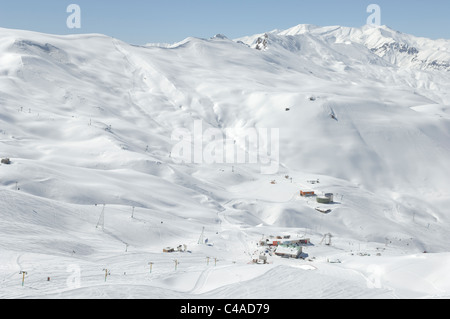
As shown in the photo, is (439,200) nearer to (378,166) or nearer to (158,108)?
(378,166)

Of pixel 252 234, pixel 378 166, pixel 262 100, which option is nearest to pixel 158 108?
pixel 262 100

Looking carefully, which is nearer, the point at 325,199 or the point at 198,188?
the point at 325,199

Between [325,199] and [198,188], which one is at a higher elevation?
Result: [198,188]

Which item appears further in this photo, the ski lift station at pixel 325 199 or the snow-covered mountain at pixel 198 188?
the ski lift station at pixel 325 199

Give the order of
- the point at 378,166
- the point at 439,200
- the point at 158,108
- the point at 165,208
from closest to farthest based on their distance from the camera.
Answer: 1. the point at 165,208
2. the point at 439,200
3. the point at 378,166
4. the point at 158,108

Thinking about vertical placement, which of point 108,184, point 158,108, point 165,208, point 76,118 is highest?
point 158,108

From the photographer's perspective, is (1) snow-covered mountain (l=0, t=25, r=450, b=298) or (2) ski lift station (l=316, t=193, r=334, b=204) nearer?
(1) snow-covered mountain (l=0, t=25, r=450, b=298)
